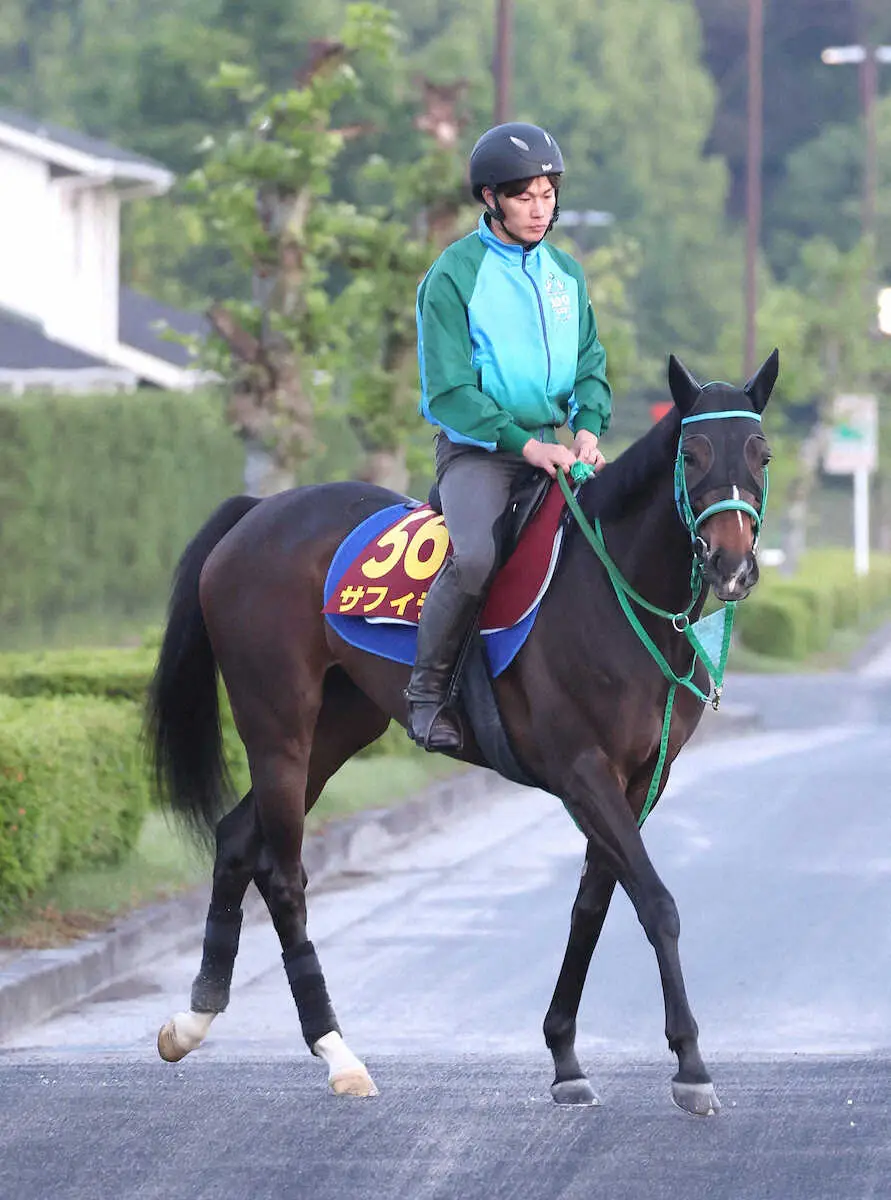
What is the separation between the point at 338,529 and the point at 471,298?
122cm

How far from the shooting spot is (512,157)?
25.3 ft

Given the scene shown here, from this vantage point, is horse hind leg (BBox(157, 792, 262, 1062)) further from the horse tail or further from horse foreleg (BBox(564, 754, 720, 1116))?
horse foreleg (BBox(564, 754, 720, 1116))

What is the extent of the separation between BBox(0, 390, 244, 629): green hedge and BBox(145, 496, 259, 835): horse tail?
59.4ft

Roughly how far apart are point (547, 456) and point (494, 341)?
0.41m

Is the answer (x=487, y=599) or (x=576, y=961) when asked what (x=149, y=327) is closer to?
(x=487, y=599)

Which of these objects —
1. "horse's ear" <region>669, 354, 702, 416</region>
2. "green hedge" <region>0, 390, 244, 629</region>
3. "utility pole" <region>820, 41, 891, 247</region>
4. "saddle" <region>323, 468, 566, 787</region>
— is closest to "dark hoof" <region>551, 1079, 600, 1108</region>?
"saddle" <region>323, 468, 566, 787</region>

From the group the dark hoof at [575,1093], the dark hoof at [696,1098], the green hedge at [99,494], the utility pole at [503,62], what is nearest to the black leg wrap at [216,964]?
the dark hoof at [575,1093]

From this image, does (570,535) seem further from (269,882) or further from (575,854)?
(575,854)

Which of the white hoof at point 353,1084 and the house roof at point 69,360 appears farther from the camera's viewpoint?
the house roof at point 69,360

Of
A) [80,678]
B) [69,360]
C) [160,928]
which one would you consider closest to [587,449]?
[160,928]

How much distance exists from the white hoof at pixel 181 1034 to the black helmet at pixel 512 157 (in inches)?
110

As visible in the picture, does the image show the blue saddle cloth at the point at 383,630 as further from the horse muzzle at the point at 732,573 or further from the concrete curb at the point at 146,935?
the concrete curb at the point at 146,935

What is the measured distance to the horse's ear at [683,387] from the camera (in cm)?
722

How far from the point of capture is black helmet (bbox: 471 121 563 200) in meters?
7.72
